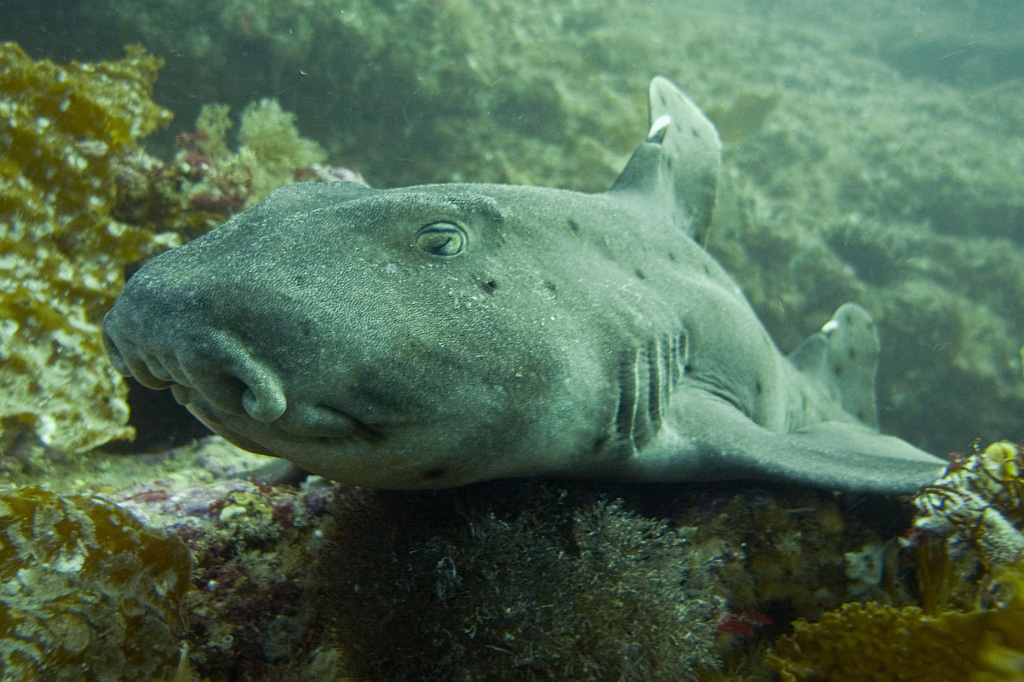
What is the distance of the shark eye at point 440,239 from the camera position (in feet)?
7.45

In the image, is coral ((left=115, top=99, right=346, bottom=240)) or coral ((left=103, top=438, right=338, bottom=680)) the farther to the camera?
coral ((left=115, top=99, right=346, bottom=240))

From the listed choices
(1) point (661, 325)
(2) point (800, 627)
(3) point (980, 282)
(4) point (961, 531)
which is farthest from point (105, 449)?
(3) point (980, 282)

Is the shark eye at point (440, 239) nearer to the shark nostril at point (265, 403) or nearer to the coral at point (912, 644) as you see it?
the shark nostril at point (265, 403)

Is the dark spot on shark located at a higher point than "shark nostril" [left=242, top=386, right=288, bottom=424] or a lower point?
lower

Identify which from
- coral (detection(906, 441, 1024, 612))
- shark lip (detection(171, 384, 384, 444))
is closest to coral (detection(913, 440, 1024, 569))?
coral (detection(906, 441, 1024, 612))

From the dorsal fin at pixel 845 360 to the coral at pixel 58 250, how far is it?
5.76 meters

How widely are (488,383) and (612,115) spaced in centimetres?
997

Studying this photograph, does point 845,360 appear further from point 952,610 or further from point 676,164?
point 952,610

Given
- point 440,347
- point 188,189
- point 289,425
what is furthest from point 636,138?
point 289,425

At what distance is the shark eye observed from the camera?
89.4 inches

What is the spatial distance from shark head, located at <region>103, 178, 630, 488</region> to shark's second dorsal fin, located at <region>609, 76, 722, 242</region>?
2272 millimetres

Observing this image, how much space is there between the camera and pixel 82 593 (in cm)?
204

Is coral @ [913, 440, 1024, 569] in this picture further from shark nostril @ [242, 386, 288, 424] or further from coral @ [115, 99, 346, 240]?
coral @ [115, 99, 346, 240]

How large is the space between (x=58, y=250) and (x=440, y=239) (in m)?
3.81
